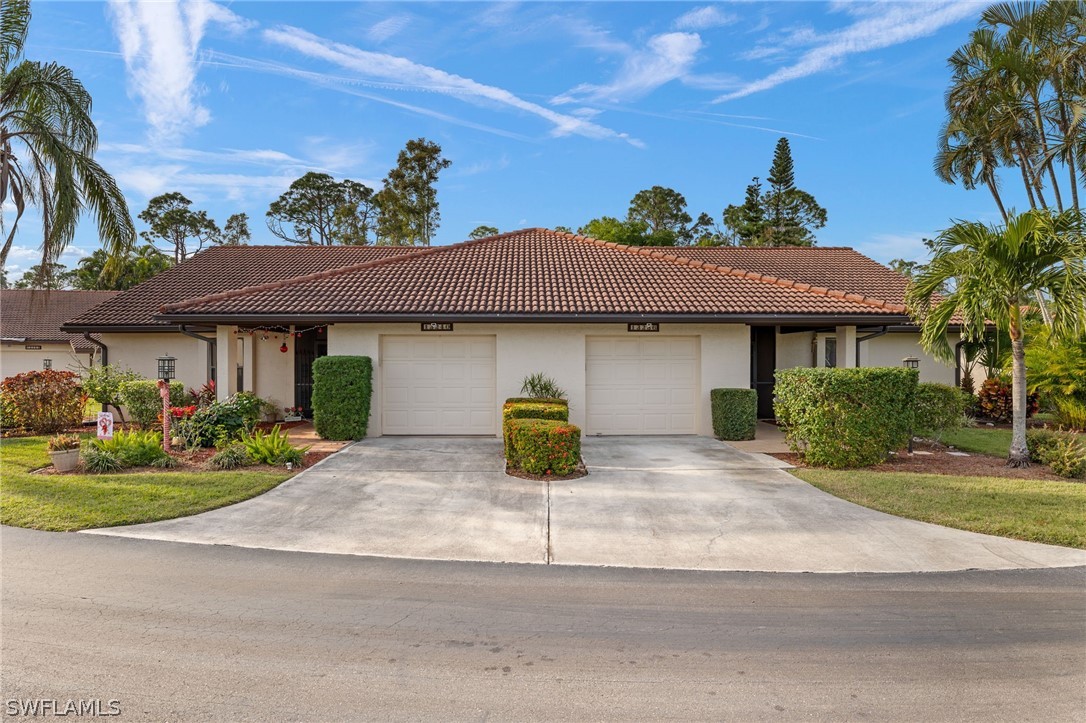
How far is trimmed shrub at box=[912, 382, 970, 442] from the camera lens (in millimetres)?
10719

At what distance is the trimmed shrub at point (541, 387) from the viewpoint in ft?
40.8

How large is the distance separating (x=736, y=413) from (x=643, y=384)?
2.11 m

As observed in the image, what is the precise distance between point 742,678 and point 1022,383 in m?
9.16

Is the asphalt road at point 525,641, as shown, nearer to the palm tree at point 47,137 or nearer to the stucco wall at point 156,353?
the palm tree at point 47,137

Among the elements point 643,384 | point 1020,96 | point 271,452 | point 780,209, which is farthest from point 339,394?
point 780,209

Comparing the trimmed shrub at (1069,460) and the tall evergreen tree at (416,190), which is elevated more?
the tall evergreen tree at (416,190)

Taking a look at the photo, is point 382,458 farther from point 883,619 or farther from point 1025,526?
point 1025,526

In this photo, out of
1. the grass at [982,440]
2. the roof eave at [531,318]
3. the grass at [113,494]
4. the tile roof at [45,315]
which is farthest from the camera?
the tile roof at [45,315]

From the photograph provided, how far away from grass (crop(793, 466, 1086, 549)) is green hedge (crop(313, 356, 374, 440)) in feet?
27.3

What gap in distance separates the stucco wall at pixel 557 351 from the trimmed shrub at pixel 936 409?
332 centimetres

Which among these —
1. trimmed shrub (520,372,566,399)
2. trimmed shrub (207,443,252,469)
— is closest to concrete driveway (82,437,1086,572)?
trimmed shrub (207,443,252,469)

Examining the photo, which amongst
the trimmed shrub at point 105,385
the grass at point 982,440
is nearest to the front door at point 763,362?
the grass at point 982,440

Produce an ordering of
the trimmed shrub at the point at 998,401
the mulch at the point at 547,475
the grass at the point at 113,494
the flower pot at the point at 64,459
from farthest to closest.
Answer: the trimmed shrub at the point at 998,401
the flower pot at the point at 64,459
the mulch at the point at 547,475
the grass at the point at 113,494

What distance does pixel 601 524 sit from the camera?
21.8 ft
